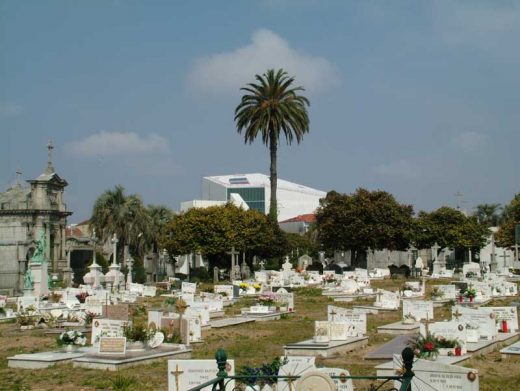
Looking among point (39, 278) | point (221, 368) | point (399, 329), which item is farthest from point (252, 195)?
point (221, 368)

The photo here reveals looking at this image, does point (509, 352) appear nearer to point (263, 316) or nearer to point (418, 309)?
point (418, 309)

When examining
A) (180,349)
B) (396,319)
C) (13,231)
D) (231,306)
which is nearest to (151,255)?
(13,231)

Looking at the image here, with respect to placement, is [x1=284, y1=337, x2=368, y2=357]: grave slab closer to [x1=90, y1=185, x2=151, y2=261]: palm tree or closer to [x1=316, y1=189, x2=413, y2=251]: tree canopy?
[x1=316, y1=189, x2=413, y2=251]: tree canopy

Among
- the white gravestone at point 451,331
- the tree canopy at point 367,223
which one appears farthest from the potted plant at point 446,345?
the tree canopy at point 367,223

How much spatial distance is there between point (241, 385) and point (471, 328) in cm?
828

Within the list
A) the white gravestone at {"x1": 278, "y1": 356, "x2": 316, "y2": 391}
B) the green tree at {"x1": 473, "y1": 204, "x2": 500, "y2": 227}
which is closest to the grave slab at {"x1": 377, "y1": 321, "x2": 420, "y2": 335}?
the white gravestone at {"x1": 278, "y1": 356, "x2": 316, "y2": 391}

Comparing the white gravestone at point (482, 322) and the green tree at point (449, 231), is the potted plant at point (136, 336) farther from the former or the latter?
the green tree at point (449, 231)

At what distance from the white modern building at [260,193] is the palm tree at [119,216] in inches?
2891

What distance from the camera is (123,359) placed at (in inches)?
565

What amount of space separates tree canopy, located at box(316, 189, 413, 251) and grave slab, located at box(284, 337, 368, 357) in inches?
1630

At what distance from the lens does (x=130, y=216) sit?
61.2 m

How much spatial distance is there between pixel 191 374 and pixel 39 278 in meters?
27.3

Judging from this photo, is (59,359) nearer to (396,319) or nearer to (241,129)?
(396,319)

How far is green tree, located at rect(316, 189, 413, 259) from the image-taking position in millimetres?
58000
